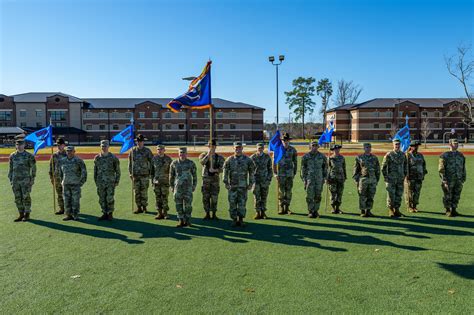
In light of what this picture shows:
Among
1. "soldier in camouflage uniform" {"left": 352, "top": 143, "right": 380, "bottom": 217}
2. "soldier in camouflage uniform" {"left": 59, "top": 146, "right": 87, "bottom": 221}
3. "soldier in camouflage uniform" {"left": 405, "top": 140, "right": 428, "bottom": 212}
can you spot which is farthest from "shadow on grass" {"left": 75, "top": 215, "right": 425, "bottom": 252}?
"soldier in camouflage uniform" {"left": 405, "top": 140, "right": 428, "bottom": 212}

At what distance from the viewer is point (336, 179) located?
29.5 ft

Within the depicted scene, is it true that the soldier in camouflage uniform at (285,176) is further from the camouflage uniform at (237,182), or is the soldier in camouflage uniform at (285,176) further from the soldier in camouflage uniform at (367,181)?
the soldier in camouflage uniform at (367,181)

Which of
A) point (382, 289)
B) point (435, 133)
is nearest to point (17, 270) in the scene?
point (382, 289)

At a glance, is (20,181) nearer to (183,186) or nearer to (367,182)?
(183,186)

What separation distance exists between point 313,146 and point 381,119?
65.8 metres

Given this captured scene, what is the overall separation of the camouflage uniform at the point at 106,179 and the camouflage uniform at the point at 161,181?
96 centimetres

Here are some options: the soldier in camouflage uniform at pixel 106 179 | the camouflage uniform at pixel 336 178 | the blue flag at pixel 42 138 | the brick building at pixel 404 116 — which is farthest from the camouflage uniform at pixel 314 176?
the brick building at pixel 404 116

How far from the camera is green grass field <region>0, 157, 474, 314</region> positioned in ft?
14.0

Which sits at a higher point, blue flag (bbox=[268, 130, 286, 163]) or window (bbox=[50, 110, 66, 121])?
window (bbox=[50, 110, 66, 121])

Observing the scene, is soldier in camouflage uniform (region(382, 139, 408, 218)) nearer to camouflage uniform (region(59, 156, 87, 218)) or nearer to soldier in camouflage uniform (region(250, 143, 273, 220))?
soldier in camouflage uniform (region(250, 143, 273, 220))

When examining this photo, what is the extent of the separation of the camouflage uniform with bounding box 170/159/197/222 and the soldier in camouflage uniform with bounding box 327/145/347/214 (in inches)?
143

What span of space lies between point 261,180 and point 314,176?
1325 millimetres

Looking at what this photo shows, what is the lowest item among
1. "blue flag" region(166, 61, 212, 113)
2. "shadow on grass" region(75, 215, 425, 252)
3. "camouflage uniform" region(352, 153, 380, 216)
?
"shadow on grass" region(75, 215, 425, 252)

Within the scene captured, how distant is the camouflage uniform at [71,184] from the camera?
841 centimetres
